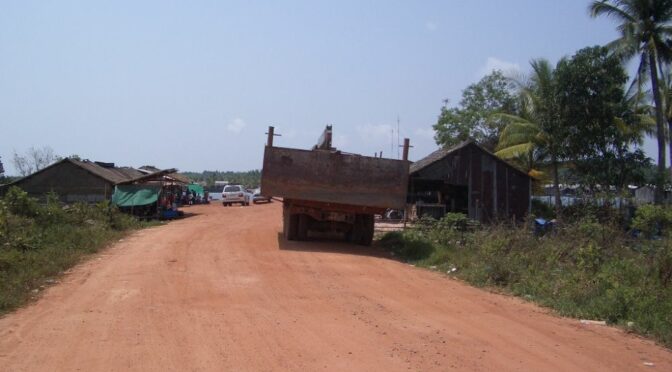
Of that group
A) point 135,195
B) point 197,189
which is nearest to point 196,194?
point 197,189

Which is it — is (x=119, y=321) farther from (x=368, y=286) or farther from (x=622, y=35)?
(x=622, y=35)

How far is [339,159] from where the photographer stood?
52.4 ft

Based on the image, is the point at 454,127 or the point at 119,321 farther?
the point at 454,127

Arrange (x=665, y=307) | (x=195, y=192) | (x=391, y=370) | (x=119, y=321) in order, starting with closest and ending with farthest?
(x=391, y=370) → (x=119, y=321) → (x=665, y=307) → (x=195, y=192)

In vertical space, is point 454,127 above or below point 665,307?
above

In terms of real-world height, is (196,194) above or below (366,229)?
above

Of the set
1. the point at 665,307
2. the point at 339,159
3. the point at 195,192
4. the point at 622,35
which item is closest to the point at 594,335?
the point at 665,307

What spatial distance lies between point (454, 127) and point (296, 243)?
28.3m

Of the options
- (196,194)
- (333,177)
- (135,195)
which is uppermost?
(196,194)

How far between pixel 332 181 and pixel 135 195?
17096mm

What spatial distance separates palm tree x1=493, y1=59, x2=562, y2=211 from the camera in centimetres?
2790

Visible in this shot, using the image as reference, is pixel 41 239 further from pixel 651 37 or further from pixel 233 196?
pixel 233 196

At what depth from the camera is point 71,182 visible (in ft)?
Result: 106

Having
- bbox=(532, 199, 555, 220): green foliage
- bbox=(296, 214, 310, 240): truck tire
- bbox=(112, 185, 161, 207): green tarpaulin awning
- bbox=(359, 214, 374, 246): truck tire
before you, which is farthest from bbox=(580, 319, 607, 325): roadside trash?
bbox=(112, 185, 161, 207): green tarpaulin awning
